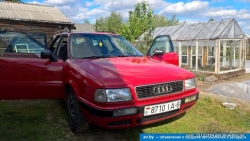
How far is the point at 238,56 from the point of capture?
44.4 feet

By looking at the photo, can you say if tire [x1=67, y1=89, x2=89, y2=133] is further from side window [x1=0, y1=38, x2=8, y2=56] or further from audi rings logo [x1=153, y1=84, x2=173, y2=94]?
side window [x1=0, y1=38, x2=8, y2=56]

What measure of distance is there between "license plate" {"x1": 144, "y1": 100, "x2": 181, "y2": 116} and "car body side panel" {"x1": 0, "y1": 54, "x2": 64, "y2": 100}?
188 centimetres

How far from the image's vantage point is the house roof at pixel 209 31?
12.1 m

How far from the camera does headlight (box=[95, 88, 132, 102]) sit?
8.55 feet

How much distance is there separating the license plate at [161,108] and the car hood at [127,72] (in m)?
0.32

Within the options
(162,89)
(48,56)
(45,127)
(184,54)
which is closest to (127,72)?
(162,89)

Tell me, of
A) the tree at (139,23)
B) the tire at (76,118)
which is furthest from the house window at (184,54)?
the tire at (76,118)

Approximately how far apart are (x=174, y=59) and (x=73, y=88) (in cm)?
305

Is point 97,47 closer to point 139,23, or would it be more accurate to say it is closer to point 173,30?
point 139,23

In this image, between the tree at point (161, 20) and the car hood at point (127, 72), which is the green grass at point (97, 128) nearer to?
the car hood at point (127, 72)

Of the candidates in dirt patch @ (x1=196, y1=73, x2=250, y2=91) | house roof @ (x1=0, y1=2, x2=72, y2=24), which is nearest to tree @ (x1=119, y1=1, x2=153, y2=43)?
dirt patch @ (x1=196, y1=73, x2=250, y2=91)

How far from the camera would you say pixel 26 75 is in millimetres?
3752

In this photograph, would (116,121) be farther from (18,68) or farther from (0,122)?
(0,122)

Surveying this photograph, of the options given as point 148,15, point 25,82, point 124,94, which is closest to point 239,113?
point 124,94
